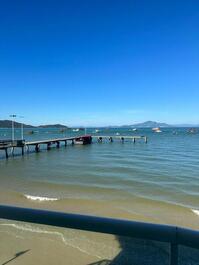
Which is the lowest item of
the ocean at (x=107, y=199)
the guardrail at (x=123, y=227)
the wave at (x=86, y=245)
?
the ocean at (x=107, y=199)

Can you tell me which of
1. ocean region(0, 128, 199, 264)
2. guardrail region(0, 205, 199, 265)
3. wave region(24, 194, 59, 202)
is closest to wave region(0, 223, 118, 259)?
ocean region(0, 128, 199, 264)

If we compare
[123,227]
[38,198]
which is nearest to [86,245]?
[123,227]

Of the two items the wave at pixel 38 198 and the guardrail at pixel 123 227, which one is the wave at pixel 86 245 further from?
the wave at pixel 38 198

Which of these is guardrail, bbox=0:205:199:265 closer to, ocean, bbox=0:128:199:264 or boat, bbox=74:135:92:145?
ocean, bbox=0:128:199:264

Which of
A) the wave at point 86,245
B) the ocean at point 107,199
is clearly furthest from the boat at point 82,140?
the wave at point 86,245

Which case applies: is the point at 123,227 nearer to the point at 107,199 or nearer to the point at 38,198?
the point at 107,199

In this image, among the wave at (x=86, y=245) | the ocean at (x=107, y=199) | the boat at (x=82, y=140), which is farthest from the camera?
the boat at (x=82, y=140)

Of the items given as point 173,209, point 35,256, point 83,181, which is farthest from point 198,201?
point 35,256

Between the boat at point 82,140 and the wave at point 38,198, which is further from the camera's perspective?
the boat at point 82,140

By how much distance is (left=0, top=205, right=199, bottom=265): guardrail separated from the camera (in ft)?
5.24

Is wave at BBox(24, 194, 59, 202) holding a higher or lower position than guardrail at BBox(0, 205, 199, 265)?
lower

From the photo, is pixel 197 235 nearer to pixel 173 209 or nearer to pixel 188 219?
pixel 188 219

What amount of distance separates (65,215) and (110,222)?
290mm

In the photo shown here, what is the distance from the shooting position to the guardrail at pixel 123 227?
62.9 inches
